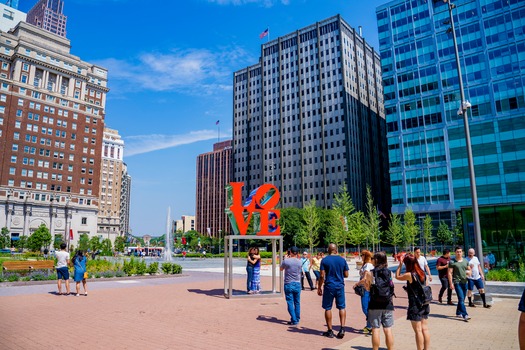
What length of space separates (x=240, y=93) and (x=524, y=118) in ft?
297

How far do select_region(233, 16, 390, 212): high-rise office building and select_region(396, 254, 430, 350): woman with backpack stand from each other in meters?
97.0

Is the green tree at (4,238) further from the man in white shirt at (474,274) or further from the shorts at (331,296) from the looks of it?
the man in white shirt at (474,274)

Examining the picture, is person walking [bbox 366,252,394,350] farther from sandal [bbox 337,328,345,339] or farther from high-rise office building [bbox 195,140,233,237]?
high-rise office building [bbox 195,140,233,237]

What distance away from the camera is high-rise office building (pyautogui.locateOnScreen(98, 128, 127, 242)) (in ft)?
443

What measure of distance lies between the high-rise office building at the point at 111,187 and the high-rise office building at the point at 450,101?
340 ft

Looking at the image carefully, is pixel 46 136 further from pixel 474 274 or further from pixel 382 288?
pixel 382 288

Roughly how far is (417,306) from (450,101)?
75472 millimetres

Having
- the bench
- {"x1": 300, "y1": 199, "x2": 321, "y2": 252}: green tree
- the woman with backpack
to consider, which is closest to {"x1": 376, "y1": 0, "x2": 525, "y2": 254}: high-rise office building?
{"x1": 300, "y1": 199, "x2": 321, "y2": 252}: green tree

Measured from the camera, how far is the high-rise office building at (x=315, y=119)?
107 metres

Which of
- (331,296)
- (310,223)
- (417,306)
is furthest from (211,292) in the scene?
(310,223)

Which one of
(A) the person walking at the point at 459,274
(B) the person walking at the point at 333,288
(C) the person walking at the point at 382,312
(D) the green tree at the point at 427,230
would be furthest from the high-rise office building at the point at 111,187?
(C) the person walking at the point at 382,312

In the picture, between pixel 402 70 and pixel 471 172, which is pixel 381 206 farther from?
pixel 471 172

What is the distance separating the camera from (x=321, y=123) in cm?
11025

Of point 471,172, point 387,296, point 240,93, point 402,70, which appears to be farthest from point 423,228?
point 240,93
